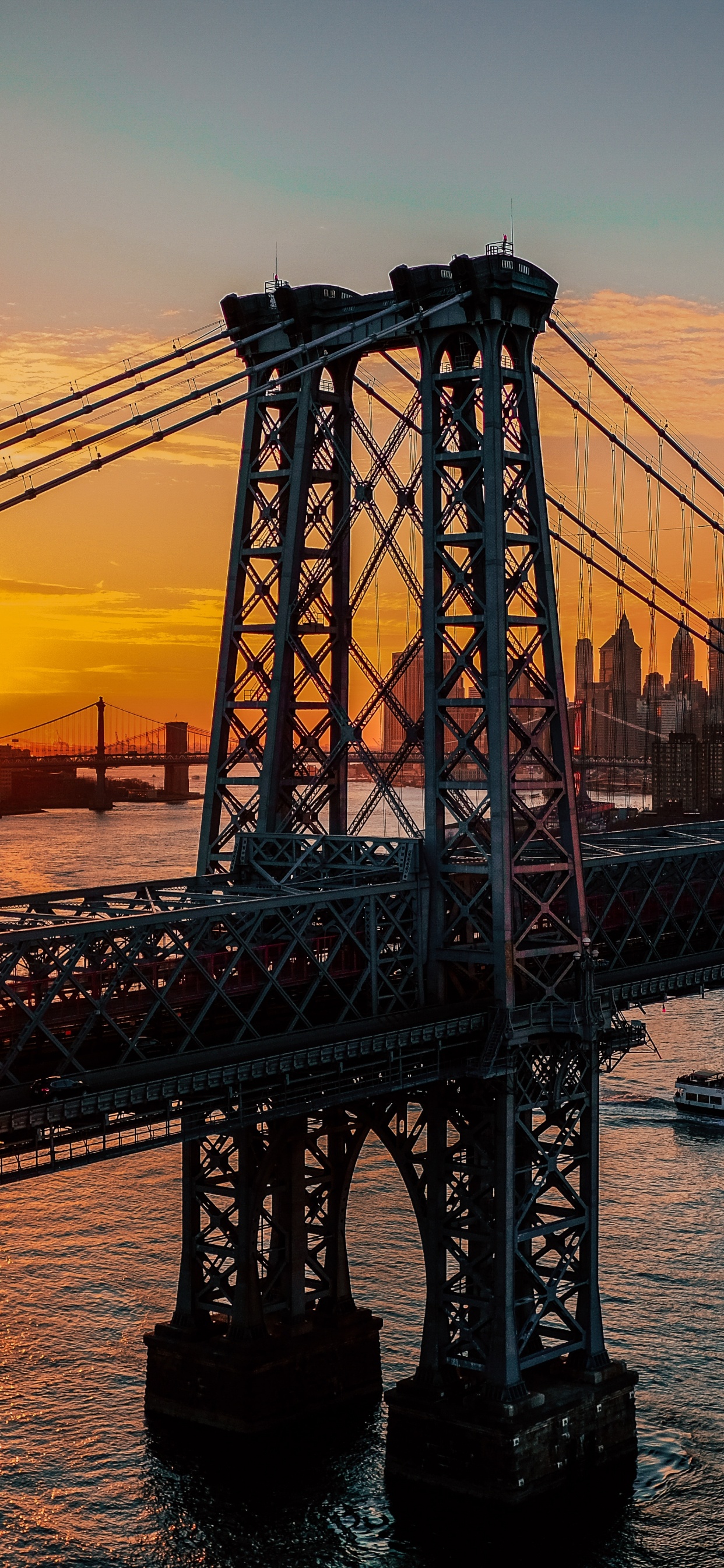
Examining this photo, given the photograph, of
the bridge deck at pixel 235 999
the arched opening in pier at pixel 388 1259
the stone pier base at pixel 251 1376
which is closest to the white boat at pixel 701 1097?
the arched opening in pier at pixel 388 1259

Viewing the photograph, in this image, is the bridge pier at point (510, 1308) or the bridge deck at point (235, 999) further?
the bridge pier at point (510, 1308)

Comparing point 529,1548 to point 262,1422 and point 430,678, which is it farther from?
point 430,678

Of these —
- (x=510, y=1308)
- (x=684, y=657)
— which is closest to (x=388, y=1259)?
(x=510, y=1308)

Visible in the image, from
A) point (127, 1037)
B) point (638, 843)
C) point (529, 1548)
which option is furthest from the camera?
point (638, 843)

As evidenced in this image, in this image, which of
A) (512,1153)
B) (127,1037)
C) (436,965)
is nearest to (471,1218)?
(512,1153)

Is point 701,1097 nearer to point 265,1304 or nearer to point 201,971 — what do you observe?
point 265,1304

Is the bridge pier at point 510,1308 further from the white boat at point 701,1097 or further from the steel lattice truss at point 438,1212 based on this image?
the white boat at point 701,1097
